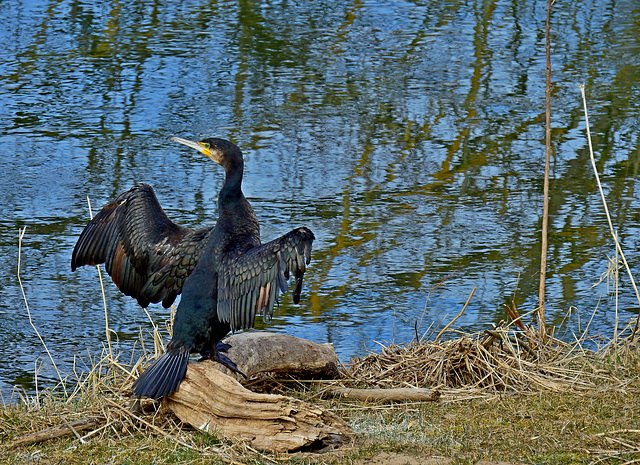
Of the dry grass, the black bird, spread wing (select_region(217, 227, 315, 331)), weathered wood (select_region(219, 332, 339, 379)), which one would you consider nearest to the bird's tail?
the black bird

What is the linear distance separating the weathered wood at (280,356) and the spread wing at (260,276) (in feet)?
1.08

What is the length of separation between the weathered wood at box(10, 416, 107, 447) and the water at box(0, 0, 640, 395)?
3.94 feet

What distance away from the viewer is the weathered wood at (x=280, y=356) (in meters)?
4.94

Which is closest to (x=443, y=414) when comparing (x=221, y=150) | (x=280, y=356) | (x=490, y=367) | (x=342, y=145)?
(x=490, y=367)

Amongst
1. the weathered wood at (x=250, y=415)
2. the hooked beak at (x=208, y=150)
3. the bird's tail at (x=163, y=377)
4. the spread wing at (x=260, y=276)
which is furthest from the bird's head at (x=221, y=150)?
the weathered wood at (x=250, y=415)

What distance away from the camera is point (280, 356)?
16.2 ft

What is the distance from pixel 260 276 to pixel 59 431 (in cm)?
106

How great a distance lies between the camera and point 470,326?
617 centimetres

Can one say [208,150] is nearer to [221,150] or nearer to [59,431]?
[221,150]

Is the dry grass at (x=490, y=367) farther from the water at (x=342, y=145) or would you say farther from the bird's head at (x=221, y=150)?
the bird's head at (x=221, y=150)

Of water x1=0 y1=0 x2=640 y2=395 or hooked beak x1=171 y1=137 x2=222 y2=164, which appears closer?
hooked beak x1=171 y1=137 x2=222 y2=164

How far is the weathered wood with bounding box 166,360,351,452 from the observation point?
418cm

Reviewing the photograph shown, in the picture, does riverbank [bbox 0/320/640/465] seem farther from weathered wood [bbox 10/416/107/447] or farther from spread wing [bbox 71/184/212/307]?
spread wing [bbox 71/184/212/307]

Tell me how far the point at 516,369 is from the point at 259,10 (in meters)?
8.45
